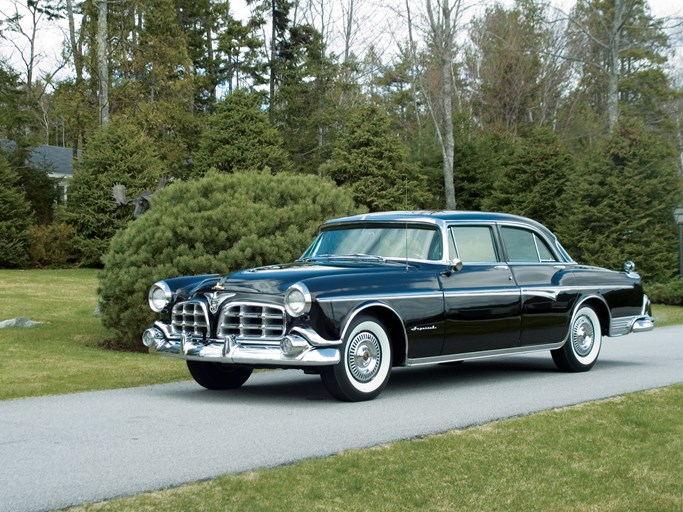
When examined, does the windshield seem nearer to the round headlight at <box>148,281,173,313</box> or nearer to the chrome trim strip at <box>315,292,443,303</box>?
the chrome trim strip at <box>315,292,443,303</box>

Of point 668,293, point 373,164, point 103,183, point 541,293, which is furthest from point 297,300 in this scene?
point 373,164

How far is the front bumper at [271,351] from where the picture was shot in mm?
8422

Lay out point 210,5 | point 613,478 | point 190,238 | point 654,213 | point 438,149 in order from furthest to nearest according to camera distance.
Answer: point 210,5 < point 438,149 < point 654,213 < point 190,238 < point 613,478

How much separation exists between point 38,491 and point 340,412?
3.25 meters

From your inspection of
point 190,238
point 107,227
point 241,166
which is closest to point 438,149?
point 241,166

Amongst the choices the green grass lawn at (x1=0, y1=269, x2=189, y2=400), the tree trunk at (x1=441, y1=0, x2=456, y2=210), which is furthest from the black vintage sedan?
the tree trunk at (x1=441, y1=0, x2=456, y2=210)

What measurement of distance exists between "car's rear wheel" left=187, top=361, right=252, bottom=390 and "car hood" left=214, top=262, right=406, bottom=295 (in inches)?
38.8

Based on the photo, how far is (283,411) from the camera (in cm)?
842

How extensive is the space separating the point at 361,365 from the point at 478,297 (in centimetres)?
162

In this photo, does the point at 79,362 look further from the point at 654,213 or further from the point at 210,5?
the point at 210,5

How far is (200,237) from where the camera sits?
13.7 metres

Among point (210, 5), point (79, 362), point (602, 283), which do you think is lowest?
point (79, 362)

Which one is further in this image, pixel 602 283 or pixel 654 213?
pixel 654 213

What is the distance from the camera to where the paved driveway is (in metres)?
5.91
